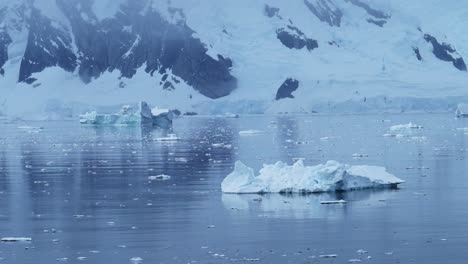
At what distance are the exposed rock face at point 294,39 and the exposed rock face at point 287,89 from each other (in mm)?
13388

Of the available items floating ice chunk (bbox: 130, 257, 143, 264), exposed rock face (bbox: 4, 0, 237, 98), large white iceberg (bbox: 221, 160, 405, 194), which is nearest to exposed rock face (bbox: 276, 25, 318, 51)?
exposed rock face (bbox: 4, 0, 237, 98)

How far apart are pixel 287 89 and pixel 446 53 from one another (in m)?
28.7

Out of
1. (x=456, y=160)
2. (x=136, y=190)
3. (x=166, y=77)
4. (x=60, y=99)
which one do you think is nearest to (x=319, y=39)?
(x=166, y=77)

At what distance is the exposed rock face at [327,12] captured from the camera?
134625mm

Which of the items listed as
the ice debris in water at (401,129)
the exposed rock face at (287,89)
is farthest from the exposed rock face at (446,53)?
the ice debris in water at (401,129)

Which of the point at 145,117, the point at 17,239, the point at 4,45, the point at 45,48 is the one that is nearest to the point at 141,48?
the point at 45,48

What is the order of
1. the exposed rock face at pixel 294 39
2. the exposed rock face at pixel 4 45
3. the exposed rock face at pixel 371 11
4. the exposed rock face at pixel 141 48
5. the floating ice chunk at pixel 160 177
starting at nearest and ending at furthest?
the floating ice chunk at pixel 160 177 → the exposed rock face at pixel 141 48 → the exposed rock face at pixel 294 39 → the exposed rock face at pixel 371 11 → the exposed rock face at pixel 4 45

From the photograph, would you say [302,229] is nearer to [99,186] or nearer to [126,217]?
[126,217]

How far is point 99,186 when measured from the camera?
25.4m

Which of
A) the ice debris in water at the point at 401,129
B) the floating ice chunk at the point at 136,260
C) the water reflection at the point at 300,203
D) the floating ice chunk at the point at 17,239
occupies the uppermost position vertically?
the ice debris in water at the point at 401,129

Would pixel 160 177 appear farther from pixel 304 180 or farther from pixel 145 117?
pixel 145 117

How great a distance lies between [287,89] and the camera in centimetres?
11456

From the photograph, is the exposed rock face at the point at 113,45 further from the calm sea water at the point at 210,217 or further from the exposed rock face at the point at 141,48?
the calm sea water at the point at 210,217

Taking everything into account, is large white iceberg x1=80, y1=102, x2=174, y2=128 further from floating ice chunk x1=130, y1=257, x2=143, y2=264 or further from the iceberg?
floating ice chunk x1=130, y1=257, x2=143, y2=264
